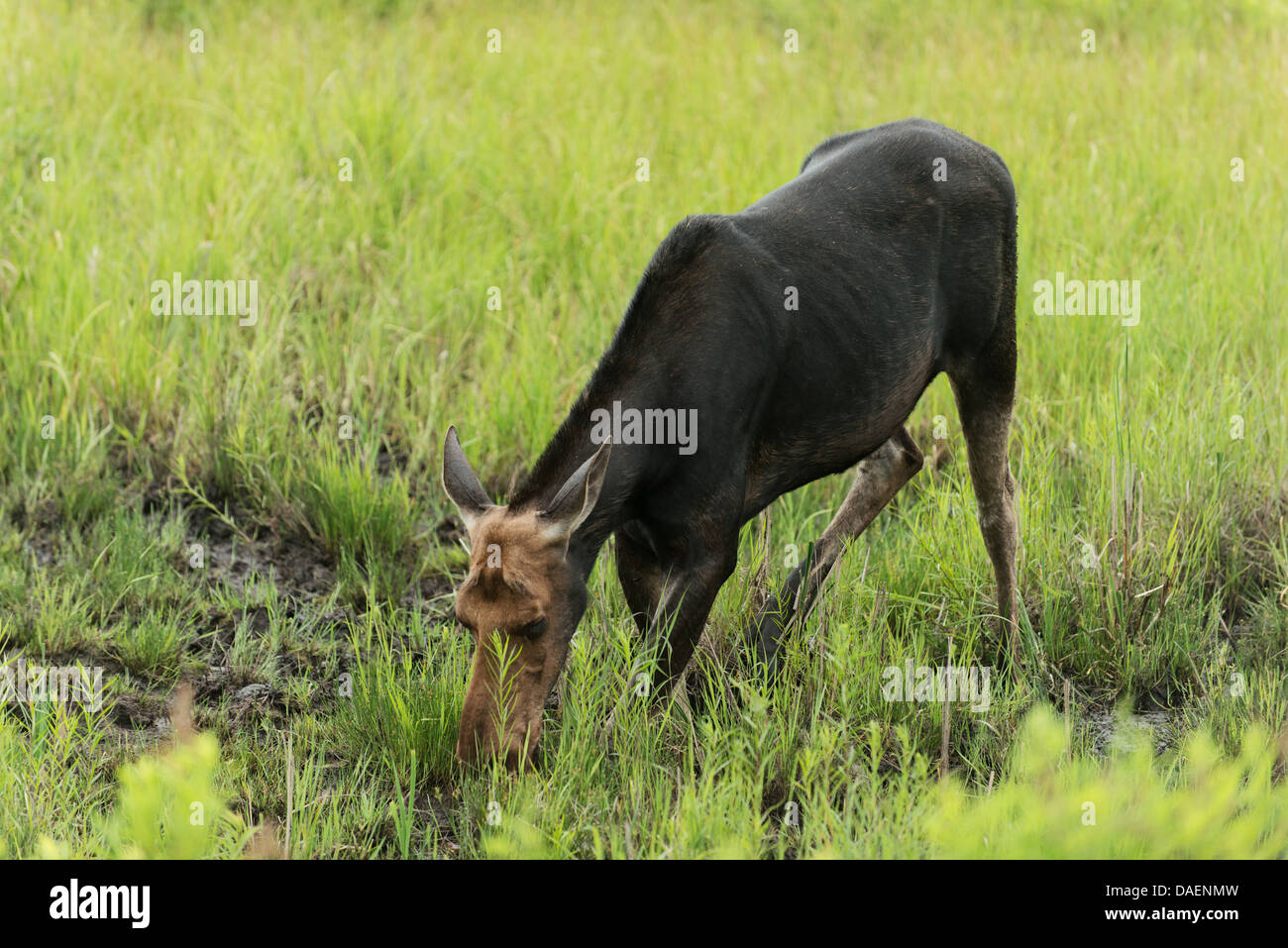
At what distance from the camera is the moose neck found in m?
4.20

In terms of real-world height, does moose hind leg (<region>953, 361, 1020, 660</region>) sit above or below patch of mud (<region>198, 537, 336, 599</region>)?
above

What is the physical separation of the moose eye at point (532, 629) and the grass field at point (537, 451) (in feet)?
1.37

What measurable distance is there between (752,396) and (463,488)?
3.26ft

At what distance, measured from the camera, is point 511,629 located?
12.9 feet

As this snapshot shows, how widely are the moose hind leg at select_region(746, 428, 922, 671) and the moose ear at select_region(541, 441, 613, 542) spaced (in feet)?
4.21

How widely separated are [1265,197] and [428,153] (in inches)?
190

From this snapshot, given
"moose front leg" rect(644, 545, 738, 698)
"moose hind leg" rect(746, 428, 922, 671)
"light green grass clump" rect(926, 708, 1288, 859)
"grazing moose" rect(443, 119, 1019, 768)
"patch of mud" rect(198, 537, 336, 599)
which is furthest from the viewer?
"patch of mud" rect(198, 537, 336, 599)

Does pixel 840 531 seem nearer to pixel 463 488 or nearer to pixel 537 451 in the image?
pixel 537 451

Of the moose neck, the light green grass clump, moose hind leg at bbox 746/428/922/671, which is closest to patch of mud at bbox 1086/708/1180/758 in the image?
the light green grass clump

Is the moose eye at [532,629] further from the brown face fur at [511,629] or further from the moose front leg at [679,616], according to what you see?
the moose front leg at [679,616]

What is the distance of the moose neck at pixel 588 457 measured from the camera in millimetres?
4195

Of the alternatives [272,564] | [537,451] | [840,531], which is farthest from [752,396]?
[272,564]

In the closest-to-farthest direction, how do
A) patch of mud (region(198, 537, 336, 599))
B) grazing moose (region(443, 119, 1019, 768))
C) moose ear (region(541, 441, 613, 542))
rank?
1. moose ear (region(541, 441, 613, 542))
2. grazing moose (region(443, 119, 1019, 768))
3. patch of mud (region(198, 537, 336, 599))

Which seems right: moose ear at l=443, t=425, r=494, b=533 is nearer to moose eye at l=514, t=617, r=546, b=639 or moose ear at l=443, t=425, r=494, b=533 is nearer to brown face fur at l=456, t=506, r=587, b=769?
brown face fur at l=456, t=506, r=587, b=769
